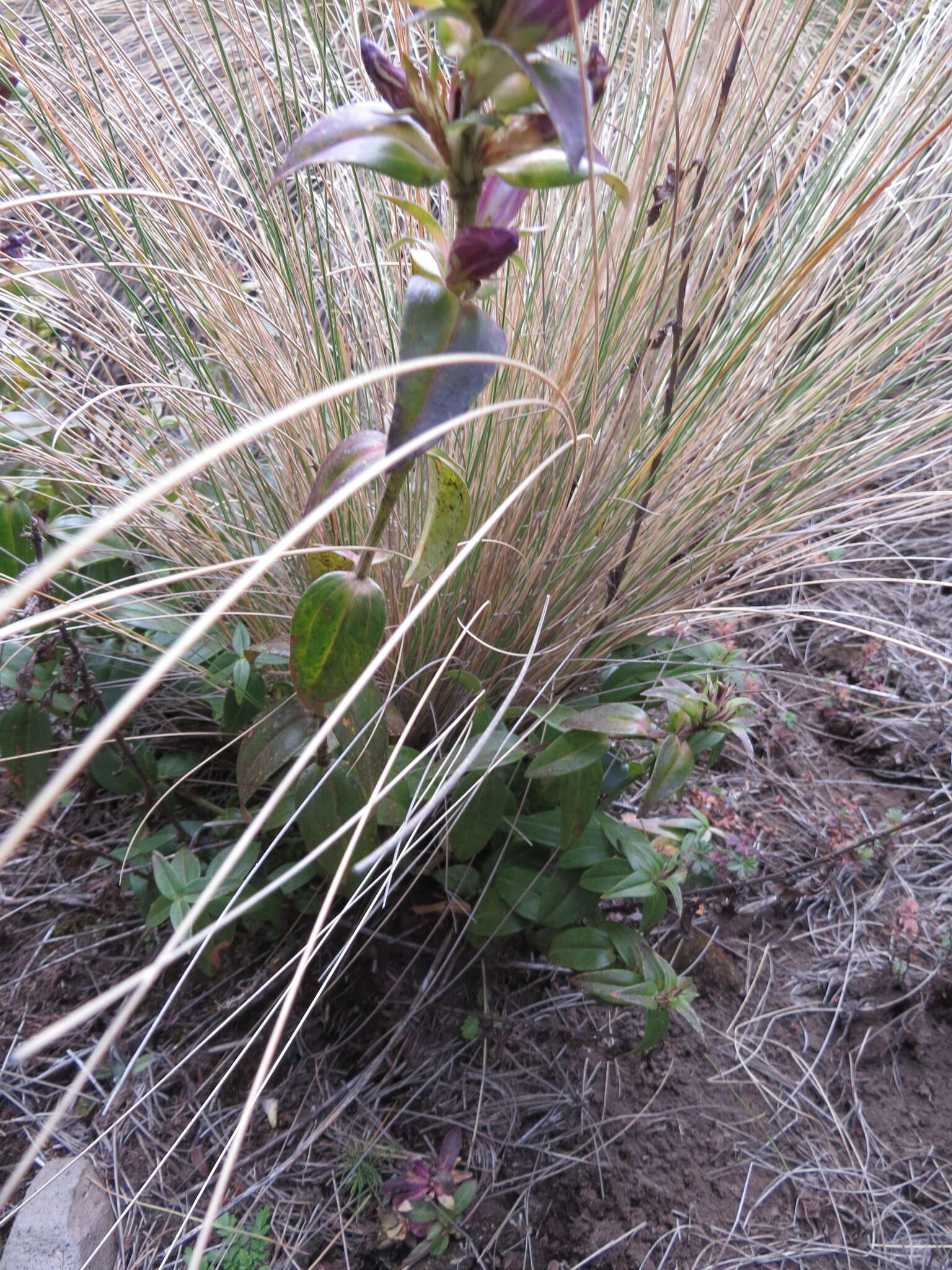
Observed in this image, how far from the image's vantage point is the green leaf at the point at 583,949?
0.80 meters

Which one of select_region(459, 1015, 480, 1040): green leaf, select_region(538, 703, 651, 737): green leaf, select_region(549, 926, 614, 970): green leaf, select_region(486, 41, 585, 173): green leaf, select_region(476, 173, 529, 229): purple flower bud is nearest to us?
select_region(486, 41, 585, 173): green leaf

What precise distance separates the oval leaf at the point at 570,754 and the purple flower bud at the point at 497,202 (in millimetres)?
397

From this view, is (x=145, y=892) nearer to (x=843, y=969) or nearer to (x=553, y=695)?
(x=553, y=695)

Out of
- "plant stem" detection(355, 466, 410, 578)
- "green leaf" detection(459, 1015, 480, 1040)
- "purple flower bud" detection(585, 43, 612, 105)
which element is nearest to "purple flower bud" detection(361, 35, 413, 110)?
"purple flower bud" detection(585, 43, 612, 105)

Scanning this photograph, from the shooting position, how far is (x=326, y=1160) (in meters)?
0.84

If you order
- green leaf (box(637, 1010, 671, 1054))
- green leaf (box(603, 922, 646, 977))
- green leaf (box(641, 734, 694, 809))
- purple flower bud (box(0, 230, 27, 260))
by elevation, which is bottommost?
green leaf (box(637, 1010, 671, 1054))

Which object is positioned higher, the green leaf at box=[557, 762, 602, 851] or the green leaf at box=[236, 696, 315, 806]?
the green leaf at box=[236, 696, 315, 806]

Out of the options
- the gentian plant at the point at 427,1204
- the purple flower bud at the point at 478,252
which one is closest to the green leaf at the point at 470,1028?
the gentian plant at the point at 427,1204

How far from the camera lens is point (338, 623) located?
2.05 feet

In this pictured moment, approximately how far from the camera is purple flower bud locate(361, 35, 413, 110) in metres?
0.47

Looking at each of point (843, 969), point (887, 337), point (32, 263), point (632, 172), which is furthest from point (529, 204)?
point (843, 969)

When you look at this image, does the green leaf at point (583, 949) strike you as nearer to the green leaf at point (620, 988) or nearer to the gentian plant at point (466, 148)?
the green leaf at point (620, 988)

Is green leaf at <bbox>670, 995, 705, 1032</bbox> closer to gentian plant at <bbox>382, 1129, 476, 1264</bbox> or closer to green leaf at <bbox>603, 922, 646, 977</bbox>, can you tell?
green leaf at <bbox>603, 922, 646, 977</bbox>

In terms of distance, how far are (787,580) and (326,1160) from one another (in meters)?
1.13
